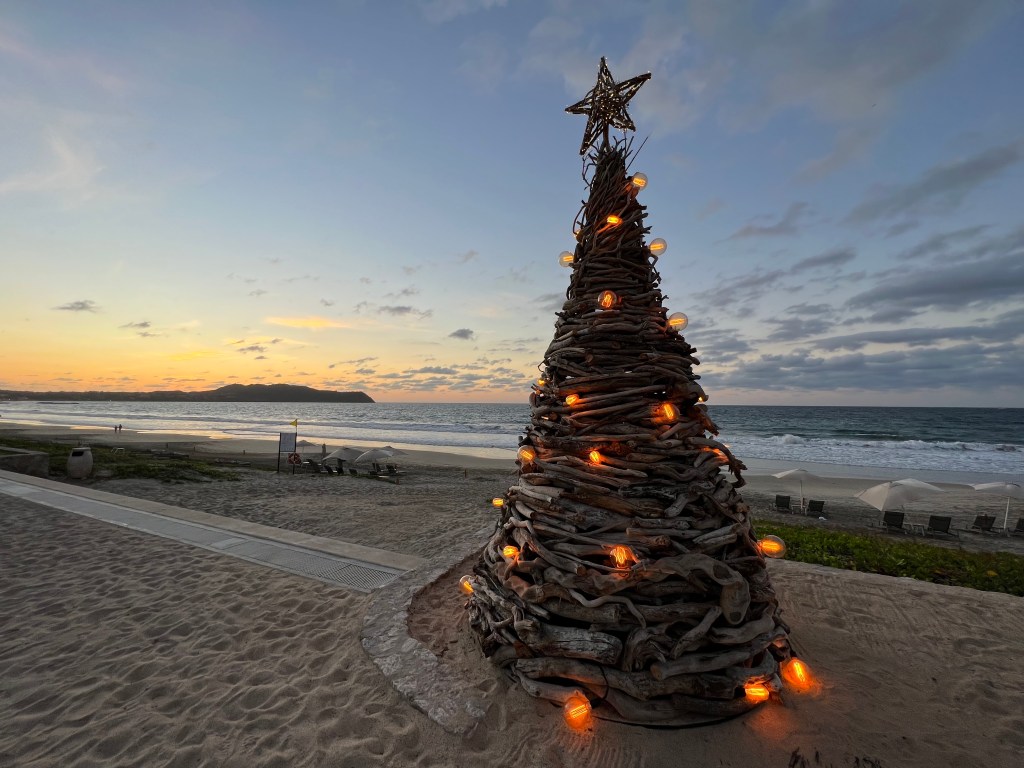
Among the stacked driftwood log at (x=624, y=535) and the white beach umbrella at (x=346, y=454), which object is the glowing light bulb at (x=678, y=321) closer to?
the stacked driftwood log at (x=624, y=535)

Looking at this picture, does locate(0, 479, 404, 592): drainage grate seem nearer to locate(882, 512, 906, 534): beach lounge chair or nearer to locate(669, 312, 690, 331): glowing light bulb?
locate(669, 312, 690, 331): glowing light bulb

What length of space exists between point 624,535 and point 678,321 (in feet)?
5.62

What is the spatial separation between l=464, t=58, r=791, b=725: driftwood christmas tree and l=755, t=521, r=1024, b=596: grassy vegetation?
3512mm

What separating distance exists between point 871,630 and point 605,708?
313cm

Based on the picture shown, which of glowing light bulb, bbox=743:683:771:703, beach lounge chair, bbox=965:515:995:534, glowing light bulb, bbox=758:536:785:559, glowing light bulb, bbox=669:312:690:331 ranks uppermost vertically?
glowing light bulb, bbox=669:312:690:331

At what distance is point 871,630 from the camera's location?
13.9 feet

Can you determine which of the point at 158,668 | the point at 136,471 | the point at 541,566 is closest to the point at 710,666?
the point at 541,566

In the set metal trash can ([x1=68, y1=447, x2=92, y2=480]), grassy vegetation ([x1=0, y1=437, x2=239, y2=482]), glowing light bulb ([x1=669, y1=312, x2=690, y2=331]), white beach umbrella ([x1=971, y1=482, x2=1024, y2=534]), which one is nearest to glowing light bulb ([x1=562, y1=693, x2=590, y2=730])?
glowing light bulb ([x1=669, y1=312, x2=690, y2=331])

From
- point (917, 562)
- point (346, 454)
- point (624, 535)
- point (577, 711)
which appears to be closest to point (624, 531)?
point (624, 535)

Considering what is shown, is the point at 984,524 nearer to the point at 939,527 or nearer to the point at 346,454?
the point at 939,527

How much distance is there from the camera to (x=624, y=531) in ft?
10.2

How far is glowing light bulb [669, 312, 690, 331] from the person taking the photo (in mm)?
3504

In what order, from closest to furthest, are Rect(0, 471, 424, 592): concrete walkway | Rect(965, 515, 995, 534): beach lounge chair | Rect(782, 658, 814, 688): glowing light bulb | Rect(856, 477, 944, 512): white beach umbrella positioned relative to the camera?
1. Rect(782, 658, 814, 688): glowing light bulb
2. Rect(0, 471, 424, 592): concrete walkway
3. Rect(856, 477, 944, 512): white beach umbrella
4. Rect(965, 515, 995, 534): beach lounge chair

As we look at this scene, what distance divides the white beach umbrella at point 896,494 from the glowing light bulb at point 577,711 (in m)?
12.2
